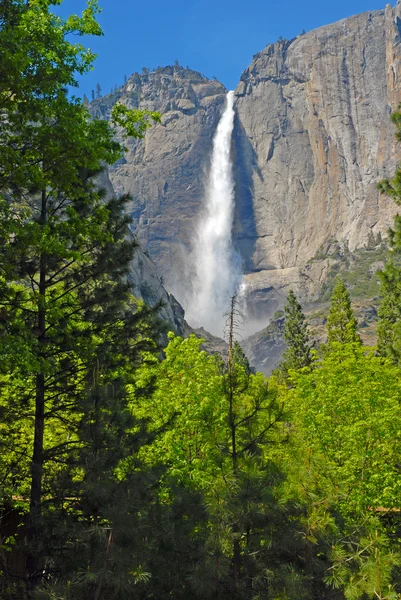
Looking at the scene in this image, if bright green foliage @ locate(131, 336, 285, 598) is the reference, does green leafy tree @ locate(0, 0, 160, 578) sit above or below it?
above

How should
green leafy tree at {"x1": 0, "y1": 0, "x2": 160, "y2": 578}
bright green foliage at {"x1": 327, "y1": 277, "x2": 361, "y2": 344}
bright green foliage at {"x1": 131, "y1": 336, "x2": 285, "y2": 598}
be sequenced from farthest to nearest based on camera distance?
bright green foliage at {"x1": 327, "y1": 277, "x2": 361, "y2": 344}, green leafy tree at {"x1": 0, "y1": 0, "x2": 160, "y2": 578}, bright green foliage at {"x1": 131, "y1": 336, "x2": 285, "y2": 598}

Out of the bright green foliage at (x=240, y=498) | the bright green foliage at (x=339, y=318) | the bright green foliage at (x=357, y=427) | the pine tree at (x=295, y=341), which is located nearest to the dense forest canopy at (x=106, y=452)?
the bright green foliage at (x=240, y=498)

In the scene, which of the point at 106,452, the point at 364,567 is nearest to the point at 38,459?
the point at 106,452

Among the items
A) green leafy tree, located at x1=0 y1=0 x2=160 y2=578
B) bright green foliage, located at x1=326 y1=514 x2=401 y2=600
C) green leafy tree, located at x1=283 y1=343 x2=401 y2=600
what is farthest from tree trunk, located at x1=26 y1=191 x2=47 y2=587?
bright green foliage, located at x1=326 y1=514 x2=401 y2=600

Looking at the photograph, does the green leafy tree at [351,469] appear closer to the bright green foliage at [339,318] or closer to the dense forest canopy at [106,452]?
the dense forest canopy at [106,452]

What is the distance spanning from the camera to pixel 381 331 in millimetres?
55906

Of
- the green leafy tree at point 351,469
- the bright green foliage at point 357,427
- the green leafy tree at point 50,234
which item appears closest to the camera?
the green leafy tree at point 351,469

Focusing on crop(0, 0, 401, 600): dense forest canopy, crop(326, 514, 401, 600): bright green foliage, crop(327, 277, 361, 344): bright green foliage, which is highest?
crop(327, 277, 361, 344): bright green foliage

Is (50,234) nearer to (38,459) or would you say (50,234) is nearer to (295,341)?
(38,459)

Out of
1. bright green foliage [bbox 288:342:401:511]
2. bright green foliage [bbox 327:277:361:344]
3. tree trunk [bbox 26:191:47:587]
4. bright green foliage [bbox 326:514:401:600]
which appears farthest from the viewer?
bright green foliage [bbox 327:277:361:344]

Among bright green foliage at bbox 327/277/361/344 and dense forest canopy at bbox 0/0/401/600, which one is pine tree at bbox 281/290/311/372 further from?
dense forest canopy at bbox 0/0/401/600

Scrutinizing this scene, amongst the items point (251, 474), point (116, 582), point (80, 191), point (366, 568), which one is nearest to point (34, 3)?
point (80, 191)

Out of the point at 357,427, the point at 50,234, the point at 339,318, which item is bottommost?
the point at 357,427

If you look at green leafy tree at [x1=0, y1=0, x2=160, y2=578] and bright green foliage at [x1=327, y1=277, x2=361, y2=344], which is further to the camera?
bright green foliage at [x1=327, y1=277, x2=361, y2=344]
